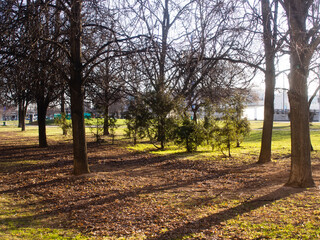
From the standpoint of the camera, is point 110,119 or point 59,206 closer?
point 59,206

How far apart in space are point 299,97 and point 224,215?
3.21 meters

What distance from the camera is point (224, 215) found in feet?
17.2

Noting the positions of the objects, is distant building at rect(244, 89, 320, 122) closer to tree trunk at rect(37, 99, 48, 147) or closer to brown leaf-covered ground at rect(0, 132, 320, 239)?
tree trunk at rect(37, 99, 48, 147)

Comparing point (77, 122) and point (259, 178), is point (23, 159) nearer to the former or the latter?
point (77, 122)

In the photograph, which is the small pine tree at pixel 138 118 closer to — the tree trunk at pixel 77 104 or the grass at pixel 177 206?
the grass at pixel 177 206

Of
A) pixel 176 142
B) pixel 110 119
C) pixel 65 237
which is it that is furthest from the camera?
pixel 110 119

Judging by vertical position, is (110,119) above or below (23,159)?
above

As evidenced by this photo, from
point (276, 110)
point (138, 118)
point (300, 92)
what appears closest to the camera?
point (300, 92)

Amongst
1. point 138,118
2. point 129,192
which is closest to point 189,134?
point 138,118

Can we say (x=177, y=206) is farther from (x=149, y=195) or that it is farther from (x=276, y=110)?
(x=276, y=110)

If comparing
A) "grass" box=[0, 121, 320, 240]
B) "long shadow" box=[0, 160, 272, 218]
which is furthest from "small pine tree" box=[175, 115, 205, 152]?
"long shadow" box=[0, 160, 272, 218]

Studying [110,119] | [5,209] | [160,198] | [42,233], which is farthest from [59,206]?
[110,119]

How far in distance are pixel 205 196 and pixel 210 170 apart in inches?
125

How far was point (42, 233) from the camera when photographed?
467cm
